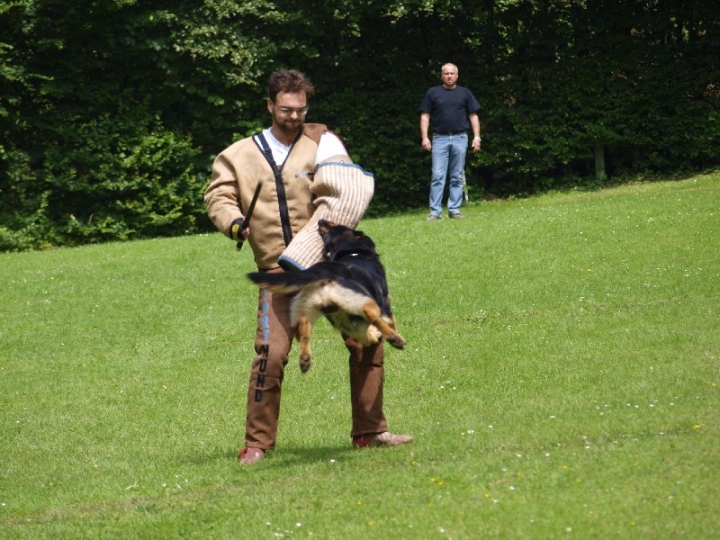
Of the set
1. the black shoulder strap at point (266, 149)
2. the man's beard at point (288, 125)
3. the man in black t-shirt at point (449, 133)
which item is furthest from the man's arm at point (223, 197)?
the man in black t-shirt at point (449, 133)

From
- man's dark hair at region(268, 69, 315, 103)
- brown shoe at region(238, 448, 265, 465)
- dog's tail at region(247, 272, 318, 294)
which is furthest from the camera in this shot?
brown shoe at region(238, 448, 265, 465)

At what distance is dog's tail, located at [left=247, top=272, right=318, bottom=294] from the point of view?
632cm

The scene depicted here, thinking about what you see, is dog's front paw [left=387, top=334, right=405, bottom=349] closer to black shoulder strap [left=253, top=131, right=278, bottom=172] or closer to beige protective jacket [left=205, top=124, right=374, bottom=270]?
beige protective jacket [left=205, top=124, right=374, bottom=270]

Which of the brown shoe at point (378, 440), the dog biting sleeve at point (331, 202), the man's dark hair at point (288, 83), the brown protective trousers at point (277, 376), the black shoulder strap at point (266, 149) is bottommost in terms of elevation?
the brown shoe at point (378, 440)

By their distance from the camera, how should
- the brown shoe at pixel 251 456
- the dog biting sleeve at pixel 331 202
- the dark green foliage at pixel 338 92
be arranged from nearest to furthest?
1. the dog biting sleeve at pixel 331 202
2. the brown shoe at pixel 251 456
3. the dark green foliage at pixel 338 92

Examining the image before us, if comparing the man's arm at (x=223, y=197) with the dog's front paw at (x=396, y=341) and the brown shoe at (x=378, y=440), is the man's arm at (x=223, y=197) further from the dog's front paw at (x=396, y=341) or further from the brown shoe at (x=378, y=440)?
the brown shoe at (x=378, y=440)

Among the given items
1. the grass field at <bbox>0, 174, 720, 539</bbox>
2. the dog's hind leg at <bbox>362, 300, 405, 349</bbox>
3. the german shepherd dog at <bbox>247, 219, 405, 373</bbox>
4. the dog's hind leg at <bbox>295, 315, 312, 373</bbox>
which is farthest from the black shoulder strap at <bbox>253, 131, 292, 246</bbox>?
the grass field at <bbox>0, 174, 720, 539</bbox>

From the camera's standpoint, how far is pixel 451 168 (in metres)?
17.8

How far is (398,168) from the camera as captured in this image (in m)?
21.8

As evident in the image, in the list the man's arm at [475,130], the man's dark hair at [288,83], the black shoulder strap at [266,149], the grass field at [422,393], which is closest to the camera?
the grass field at [422,393]

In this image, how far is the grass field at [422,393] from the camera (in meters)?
5.80

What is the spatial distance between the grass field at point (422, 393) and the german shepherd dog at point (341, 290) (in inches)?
33.1

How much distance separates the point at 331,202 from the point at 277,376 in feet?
3.86

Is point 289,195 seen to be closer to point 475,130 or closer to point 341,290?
point 341,290
